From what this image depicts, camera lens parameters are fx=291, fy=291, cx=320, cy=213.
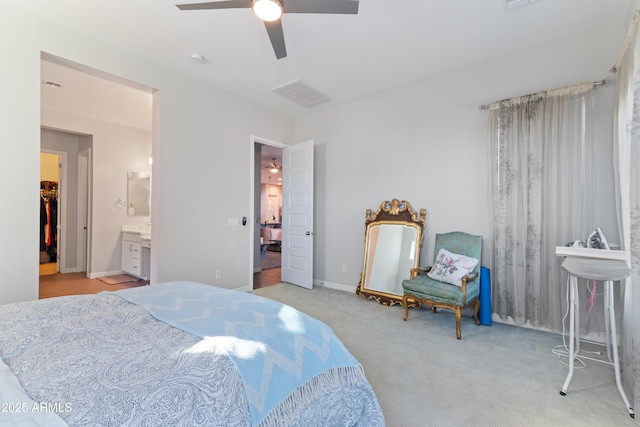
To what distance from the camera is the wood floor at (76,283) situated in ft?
13.8

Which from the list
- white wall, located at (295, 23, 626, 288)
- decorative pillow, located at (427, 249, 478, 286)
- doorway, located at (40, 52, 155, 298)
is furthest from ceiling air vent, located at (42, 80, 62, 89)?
decorative pillow, located at (427, 249, 478, 286)

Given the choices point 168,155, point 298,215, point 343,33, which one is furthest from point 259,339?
point 298,215

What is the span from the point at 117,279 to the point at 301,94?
4383mm

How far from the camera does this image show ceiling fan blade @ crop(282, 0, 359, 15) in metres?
1.94

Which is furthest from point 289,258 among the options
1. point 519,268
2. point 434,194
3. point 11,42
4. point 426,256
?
point 11,42

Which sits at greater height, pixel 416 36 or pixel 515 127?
pixel 416 36

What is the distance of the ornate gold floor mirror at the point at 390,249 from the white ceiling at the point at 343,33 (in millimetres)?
1761

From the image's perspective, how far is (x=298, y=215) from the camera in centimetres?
476

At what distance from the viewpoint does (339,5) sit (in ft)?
6.43

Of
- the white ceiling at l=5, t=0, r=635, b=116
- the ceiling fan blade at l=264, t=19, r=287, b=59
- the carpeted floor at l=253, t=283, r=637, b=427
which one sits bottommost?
the carpeted floor at l=253, t=283, r=637, b=427

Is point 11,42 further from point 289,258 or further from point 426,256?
point 426,256

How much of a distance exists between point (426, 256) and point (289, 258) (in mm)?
2214

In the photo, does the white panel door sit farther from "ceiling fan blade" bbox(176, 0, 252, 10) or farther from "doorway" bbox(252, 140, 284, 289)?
"ceiling fan blade" bbox(176, 0, 252, 10)

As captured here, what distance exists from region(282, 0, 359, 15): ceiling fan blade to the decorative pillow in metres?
2.49
